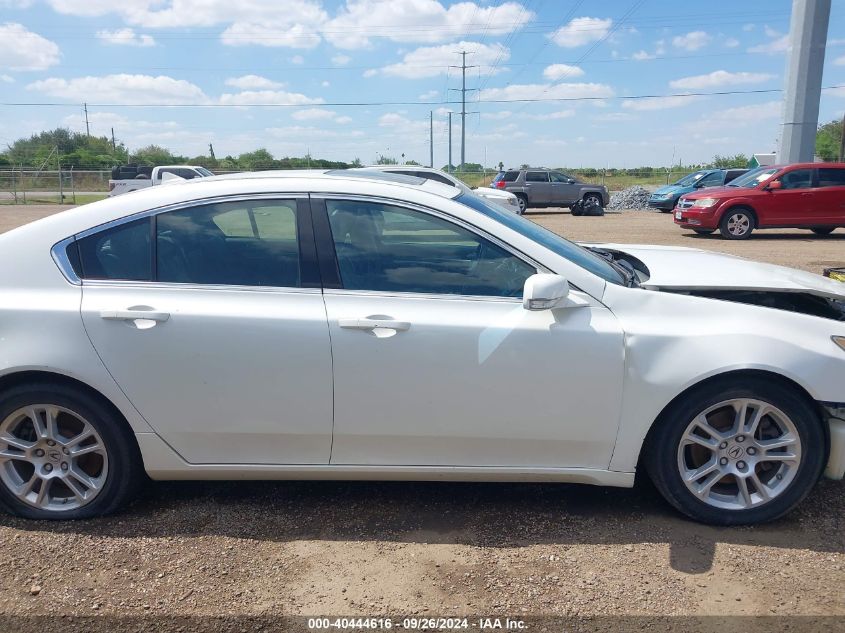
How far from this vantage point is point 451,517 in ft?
11.4

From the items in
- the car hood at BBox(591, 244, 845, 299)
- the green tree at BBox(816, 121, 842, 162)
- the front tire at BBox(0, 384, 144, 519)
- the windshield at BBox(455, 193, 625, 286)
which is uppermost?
the green tree at BBox(816, 121, 842, 162)

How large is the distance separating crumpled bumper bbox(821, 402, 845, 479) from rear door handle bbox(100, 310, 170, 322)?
3006 mm

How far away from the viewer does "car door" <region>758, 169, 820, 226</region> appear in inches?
667

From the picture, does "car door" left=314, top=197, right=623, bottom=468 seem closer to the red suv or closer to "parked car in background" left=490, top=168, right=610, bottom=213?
the red suv

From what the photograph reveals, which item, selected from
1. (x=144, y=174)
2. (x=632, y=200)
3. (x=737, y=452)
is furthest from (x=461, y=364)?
(x=632, y=200)

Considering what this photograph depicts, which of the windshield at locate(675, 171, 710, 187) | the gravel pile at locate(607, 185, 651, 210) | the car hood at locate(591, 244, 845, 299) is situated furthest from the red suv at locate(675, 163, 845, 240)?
the gravel pile at locate(607, 185, 651, 210)

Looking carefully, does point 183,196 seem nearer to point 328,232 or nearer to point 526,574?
point 328,232

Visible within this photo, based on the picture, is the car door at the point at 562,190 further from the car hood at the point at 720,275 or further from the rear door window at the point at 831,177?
the car hood at the point at 720,275

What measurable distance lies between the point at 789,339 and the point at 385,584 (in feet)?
6.83

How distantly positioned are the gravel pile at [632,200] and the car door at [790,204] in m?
16.6

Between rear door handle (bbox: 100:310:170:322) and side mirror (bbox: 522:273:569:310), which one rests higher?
side mirror (bbox: 522:273:569:310)

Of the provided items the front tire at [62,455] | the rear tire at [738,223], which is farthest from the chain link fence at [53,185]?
the front tire at [62,455]

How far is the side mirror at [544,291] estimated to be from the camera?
3078mm

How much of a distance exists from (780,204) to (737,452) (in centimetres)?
1576
